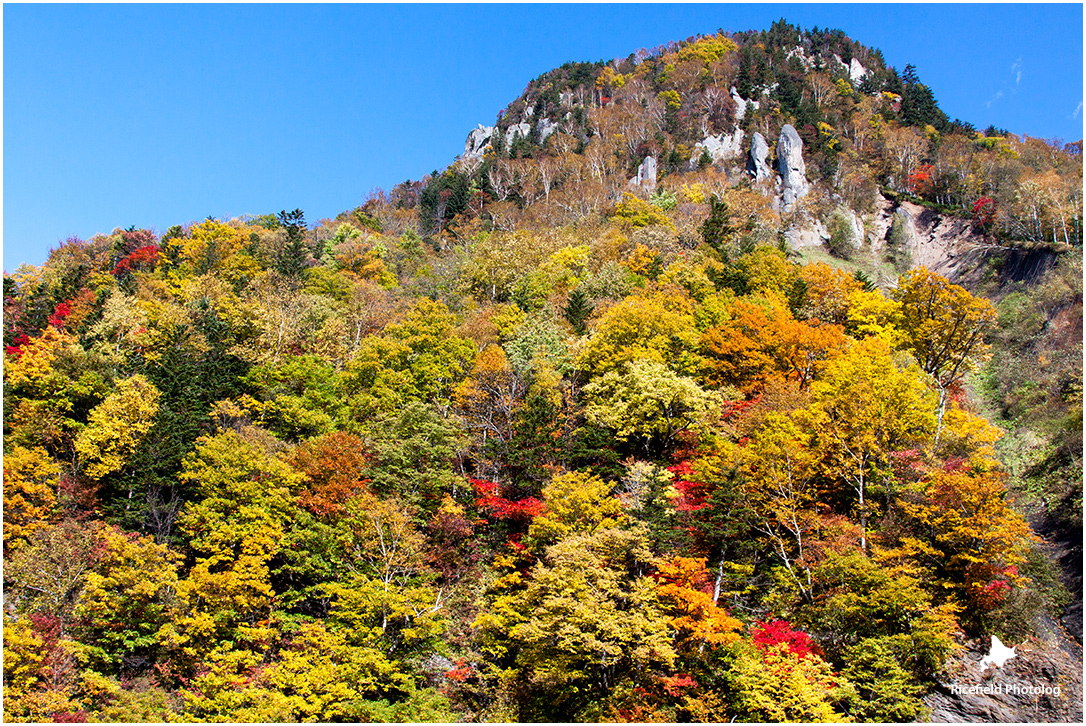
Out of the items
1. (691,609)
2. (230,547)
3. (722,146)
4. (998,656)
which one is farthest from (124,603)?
(722,146)

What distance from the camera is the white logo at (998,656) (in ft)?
82.9

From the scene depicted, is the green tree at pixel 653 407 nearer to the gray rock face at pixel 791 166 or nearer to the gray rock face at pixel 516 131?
the gray rock face at pixel 791 166

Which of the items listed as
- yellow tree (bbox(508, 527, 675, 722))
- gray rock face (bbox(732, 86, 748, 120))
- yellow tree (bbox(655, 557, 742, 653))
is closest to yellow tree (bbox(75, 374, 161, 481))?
yellow tree (bbox(508, 527, 675, 722))

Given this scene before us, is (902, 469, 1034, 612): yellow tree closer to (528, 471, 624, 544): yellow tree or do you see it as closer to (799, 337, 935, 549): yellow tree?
(799, 337, 935, 549): yellow tree

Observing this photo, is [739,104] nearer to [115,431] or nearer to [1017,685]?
Answer: [1017,685]

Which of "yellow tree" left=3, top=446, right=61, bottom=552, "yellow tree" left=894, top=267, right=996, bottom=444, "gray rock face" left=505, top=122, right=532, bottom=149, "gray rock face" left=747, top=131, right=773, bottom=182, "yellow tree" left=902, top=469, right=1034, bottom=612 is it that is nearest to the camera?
"yellow tree" left=902, top=469, right=1034, bottom=612

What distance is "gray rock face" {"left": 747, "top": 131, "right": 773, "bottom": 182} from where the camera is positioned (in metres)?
97.6

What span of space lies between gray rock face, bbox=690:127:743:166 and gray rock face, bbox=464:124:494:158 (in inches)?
2045

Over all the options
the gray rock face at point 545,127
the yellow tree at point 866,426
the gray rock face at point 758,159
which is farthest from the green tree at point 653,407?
the gray rock face at point 545,127

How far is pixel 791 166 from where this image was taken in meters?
95.0

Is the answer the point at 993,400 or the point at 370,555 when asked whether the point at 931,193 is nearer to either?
the point at 993,400

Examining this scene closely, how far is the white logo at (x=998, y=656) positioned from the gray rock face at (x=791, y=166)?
74.2 metres

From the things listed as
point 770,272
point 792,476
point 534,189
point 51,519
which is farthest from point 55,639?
point 534,189

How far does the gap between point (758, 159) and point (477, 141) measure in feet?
230
